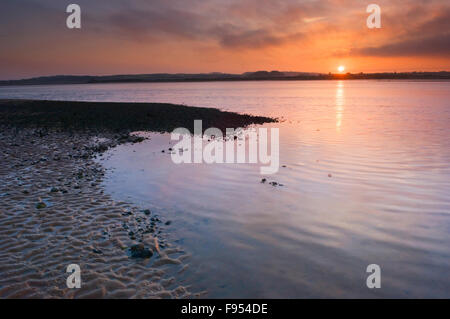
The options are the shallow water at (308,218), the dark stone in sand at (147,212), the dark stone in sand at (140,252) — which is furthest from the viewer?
the dark stone in sand at (147,212)

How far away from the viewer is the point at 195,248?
7402 mm

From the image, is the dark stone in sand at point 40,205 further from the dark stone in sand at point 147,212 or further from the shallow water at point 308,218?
the dark stone in sand at point 147,212

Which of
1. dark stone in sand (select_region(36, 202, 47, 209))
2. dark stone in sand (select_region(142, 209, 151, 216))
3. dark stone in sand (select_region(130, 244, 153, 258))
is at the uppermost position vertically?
dark stone in sand (select_region(36, 202, 47, 209))

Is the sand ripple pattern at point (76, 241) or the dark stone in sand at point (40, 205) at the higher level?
the dark stone in sand at point (40, 205)

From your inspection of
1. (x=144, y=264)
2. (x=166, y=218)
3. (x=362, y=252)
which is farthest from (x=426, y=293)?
(x=166, y=218)

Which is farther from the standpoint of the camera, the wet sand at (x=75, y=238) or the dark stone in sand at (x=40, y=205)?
the dark stone in sand at (x=40, y=205)

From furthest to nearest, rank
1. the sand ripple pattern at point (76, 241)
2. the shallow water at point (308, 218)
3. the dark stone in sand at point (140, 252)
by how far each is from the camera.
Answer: the dark stone in sand at point (140, 252)
the shallow water at point (308, 218)
the sand ripple pattern at point (76, 241)

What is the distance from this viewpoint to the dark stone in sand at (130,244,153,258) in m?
6.90

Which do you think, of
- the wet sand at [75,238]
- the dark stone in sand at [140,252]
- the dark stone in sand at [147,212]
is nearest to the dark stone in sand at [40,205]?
the wet sand at [75,238]

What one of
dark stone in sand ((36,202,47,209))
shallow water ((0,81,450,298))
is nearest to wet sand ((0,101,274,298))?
dark stone in sand ((36,202,47,209))

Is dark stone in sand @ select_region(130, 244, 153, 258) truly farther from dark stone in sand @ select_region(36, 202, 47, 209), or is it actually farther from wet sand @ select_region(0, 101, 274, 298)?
dark stone in sand @ select_region(36, 202, 47, 209)

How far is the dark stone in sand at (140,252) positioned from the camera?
690 cm

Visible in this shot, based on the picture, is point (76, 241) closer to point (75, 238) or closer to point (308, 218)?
point (75, 238)

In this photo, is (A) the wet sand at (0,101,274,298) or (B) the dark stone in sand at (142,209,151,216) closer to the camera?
(A) the wet sand at (0,101,274,298)
